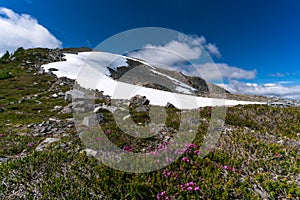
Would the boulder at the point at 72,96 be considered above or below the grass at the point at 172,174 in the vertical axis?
above

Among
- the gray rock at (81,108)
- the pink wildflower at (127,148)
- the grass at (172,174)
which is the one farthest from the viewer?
the gray rock at (81,108)

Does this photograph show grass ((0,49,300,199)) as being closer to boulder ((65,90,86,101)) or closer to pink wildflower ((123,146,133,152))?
pink wildflower ((123,146,133,152))

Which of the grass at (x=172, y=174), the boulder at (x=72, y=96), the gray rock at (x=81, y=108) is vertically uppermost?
the boulder at (x=72, y=96)

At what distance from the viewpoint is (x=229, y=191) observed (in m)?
5.02

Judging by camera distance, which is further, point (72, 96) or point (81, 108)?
point (72, 96)

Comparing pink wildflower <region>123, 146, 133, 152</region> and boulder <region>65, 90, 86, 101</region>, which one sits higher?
boulder <region>65, 90, 86, 101</region>

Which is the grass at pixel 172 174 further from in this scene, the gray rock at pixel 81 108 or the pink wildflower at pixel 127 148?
the gray rock at pixel 81 108

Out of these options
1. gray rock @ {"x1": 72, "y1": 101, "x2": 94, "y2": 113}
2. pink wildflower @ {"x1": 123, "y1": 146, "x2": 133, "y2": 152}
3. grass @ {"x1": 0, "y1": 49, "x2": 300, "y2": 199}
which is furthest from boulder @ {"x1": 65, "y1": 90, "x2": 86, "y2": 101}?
pink wildflower @ {"x1": 123, "y1": 146, "x2": 133, "y2": 152}

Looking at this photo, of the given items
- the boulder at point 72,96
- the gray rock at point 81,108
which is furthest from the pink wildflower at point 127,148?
the boulder at point 72,96

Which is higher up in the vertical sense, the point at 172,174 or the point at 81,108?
the point at 81,108

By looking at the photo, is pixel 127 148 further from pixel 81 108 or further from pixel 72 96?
pixel 72 96

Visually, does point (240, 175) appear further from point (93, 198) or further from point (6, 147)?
point (6, 147)

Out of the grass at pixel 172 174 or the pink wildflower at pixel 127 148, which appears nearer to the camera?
the grass at pixel 172 174

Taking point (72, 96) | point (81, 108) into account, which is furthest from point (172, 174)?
point (72, 96)
